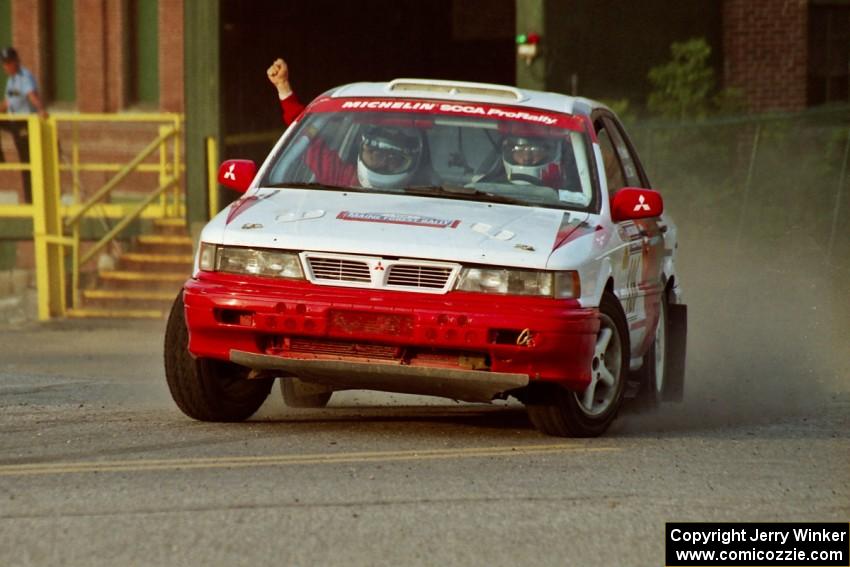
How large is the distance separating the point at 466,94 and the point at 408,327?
6.47 feet

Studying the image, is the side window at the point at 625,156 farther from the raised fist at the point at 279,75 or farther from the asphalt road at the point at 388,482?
the raised fist at the point at 279,75

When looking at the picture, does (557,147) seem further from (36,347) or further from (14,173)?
(14,173)

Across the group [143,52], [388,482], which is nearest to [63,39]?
[143,52]

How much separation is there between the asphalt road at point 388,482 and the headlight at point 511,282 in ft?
2.28

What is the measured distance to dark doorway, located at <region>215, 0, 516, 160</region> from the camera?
909 inches

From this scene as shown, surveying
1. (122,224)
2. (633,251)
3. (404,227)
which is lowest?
(122,224)

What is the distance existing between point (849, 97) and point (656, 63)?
3804mm

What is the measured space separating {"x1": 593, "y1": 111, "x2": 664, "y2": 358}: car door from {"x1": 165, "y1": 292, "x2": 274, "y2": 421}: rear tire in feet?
6.00

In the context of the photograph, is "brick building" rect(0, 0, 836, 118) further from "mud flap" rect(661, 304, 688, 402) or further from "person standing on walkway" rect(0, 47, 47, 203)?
"mud flap" rect(661, 304, 688, 402)

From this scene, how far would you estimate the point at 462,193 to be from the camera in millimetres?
9828

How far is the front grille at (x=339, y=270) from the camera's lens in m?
9.05

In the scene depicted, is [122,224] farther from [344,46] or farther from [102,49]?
[344,46]

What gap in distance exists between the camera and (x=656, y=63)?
891 inches

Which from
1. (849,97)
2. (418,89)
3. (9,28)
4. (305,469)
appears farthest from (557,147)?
(9,28)
